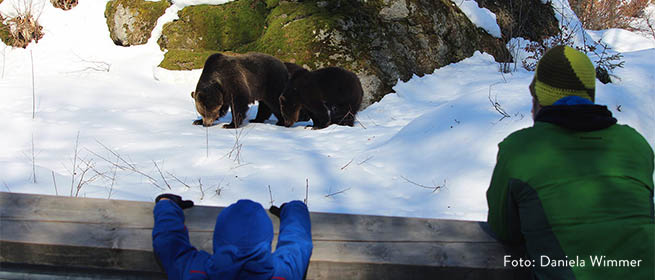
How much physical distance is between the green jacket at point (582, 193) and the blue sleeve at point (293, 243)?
94 cm

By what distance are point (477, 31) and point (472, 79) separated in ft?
7.87

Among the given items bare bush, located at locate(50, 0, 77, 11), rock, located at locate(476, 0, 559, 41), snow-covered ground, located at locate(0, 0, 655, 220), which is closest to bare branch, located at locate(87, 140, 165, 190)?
snow-covered ground, located at locate(0, 0, 655, 220)

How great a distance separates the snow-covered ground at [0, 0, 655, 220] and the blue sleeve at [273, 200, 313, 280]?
63.5 inches

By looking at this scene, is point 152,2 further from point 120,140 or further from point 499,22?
point 499,22

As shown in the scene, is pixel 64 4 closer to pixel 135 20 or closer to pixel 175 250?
pixel 135 20

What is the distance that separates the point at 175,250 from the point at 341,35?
26.5 feet

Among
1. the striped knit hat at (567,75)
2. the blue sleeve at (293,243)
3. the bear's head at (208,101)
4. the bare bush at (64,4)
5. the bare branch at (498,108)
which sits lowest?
the bear's head at (208,101)

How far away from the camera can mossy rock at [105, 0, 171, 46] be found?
11102mm

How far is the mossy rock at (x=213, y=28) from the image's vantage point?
10.7 m

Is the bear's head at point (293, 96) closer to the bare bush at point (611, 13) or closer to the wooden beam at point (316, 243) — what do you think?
the wooden beam at point (316, 243)

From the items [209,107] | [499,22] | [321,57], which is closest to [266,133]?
[209,107]

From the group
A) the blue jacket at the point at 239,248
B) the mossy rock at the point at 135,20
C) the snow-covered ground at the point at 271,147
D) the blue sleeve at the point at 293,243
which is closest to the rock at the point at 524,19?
the snow-covered ground at the point at 271,147

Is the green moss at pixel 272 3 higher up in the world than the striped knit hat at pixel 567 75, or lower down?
lower down

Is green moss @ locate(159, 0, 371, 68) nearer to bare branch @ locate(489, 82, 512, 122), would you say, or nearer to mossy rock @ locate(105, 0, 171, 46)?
mossy rock @ locate(105, 0, 171, 46)
